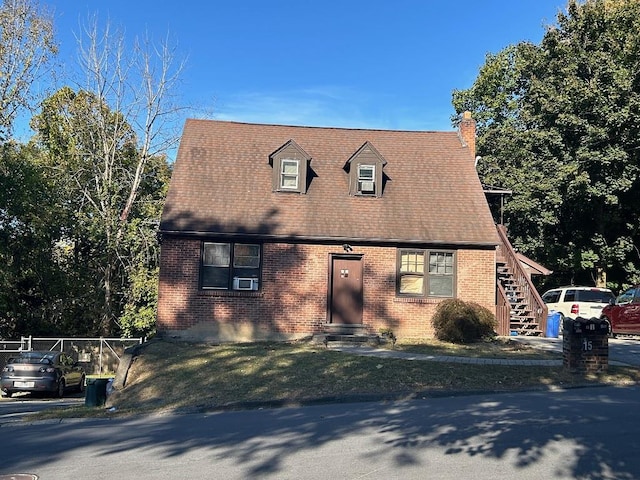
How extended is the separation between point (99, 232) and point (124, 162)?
5316mm

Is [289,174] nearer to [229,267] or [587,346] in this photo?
[229,267]

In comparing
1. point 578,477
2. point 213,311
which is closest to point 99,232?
point 213,311

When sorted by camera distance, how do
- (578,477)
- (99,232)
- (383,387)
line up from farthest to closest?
(99,232) < (383,387) < (578,477)

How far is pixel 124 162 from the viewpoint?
3008 cm

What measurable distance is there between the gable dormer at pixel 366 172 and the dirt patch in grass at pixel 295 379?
7053 mm

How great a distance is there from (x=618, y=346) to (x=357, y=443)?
1216cm

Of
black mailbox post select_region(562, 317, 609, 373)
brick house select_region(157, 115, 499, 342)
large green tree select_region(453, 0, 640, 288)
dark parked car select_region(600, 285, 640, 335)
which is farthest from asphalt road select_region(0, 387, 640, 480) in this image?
large green tree select_region(453, 0, 640, 288)

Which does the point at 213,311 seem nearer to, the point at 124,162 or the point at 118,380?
the point at 118,380

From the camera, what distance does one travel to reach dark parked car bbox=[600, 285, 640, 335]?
714 inches

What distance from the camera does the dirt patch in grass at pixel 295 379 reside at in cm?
1045

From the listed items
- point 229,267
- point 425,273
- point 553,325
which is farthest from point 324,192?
point 553,325

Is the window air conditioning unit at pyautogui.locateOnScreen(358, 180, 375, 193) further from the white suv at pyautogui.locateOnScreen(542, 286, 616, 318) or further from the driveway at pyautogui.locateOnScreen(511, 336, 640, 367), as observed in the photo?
the white suv at pyautogui.locateOnScreen(542, 286, 616, 318)

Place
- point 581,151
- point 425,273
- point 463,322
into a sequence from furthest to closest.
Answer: point 581,151
point 425,273
point 463,322

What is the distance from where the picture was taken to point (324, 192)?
63.9 feet
